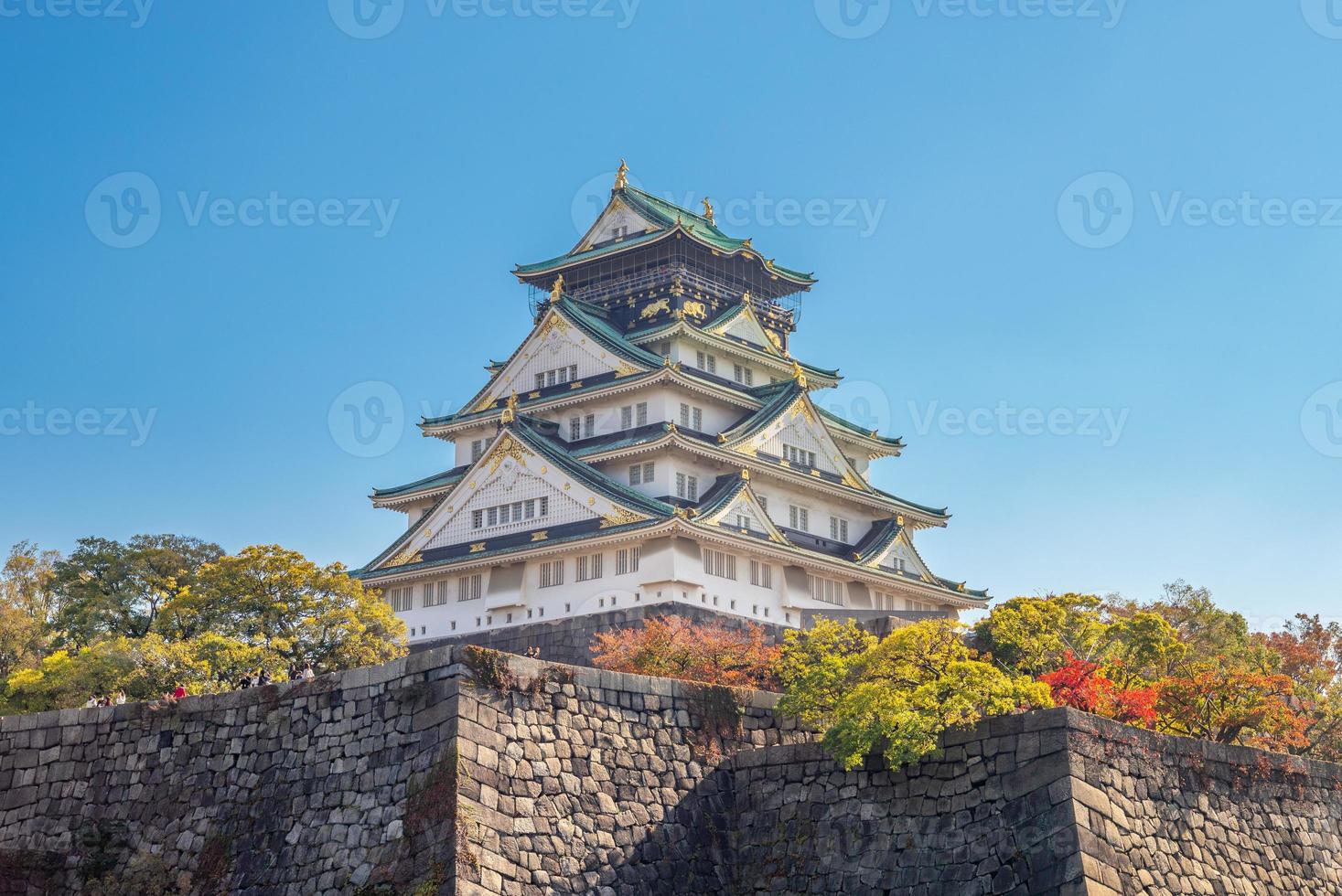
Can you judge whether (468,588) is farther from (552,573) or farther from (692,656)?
(692,656)

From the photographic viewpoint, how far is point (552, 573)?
5397 cm

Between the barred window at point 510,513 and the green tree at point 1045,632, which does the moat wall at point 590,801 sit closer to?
the green tree at point 1045,632

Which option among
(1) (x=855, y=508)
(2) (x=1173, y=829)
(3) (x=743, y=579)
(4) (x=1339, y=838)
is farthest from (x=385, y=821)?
(1) (x=855, y=508)

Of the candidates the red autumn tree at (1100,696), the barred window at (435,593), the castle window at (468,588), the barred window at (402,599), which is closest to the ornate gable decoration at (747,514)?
the castle window at (468,588)

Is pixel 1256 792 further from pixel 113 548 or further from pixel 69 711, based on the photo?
pixel 113 548

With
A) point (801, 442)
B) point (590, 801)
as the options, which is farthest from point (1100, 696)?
point (801, 442)

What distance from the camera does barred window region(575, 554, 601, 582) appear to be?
174ft

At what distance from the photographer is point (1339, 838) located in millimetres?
29953

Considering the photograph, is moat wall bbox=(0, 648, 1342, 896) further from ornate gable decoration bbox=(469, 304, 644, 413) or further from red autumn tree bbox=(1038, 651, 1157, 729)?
ornate gable decoration bbox=(469, 304, 644, 413)

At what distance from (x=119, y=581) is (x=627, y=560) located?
651 inches

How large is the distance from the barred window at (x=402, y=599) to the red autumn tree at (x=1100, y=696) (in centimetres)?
2839

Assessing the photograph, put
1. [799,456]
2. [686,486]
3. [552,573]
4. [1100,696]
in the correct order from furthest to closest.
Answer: [799,456]
[686,486]
[552,573]
[1100,696]

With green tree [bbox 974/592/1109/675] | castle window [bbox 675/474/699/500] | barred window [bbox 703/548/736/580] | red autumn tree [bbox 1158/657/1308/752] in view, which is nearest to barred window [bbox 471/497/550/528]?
castle window [bbox 675/474/699/500]

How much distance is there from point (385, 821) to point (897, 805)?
764 cm
